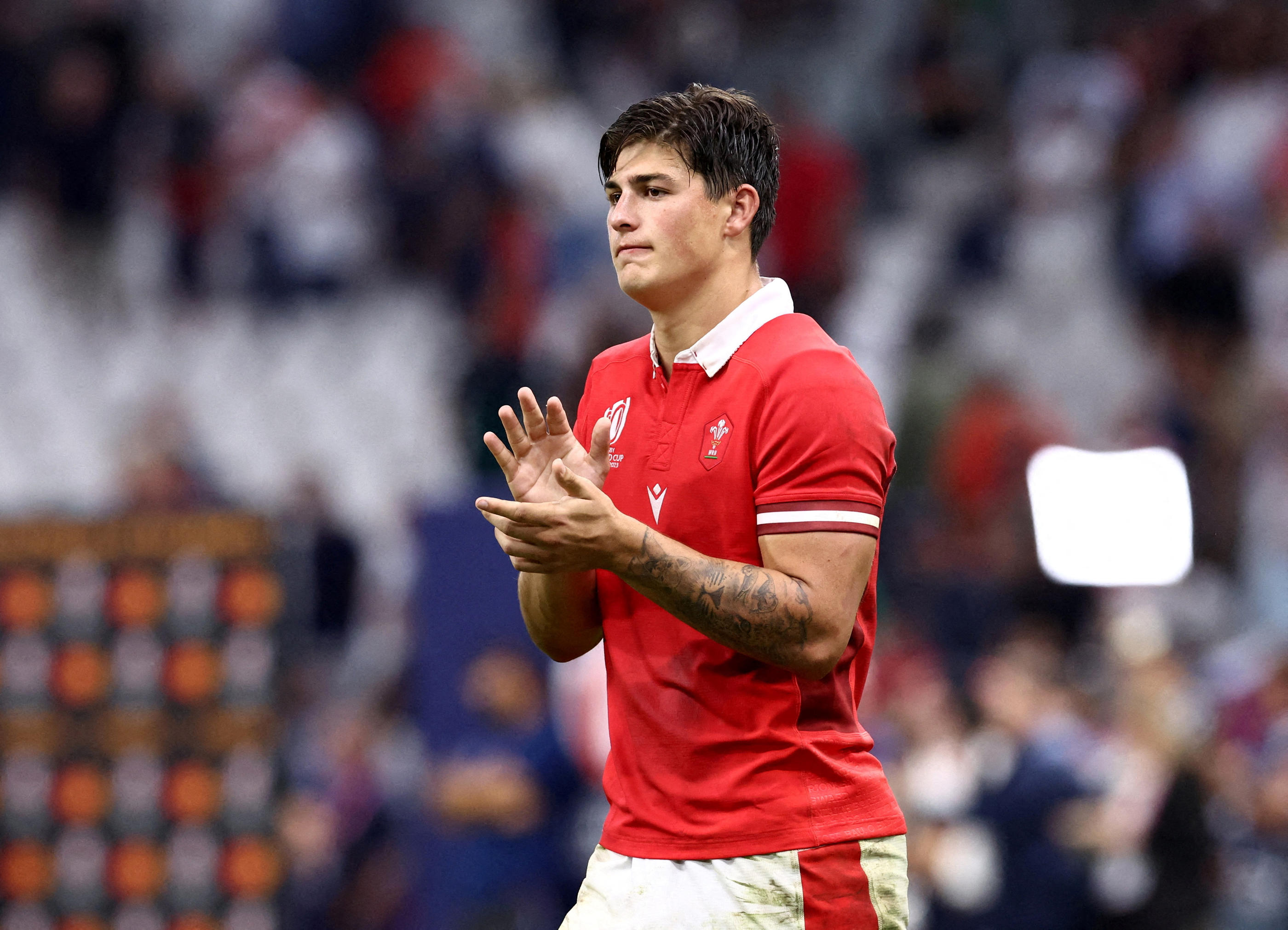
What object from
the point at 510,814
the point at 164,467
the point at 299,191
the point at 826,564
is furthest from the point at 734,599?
the point at 299,191

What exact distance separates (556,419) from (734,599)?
0.46m

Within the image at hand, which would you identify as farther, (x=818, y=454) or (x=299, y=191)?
(x=299, y=191)

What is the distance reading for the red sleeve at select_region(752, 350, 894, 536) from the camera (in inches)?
120

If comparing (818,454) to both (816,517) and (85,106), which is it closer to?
(816,517)

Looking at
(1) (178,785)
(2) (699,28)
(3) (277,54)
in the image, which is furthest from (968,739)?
(3) (277,54)

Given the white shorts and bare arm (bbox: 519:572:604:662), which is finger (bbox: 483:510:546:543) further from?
the white shorts

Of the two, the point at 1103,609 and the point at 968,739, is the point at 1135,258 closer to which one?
the point at 1103,609

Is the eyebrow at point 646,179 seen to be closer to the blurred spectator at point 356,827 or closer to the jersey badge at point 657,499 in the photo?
the jersey badge at point 657,499

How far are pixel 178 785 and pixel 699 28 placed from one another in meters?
7.56

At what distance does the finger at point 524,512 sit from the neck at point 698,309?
0.60m

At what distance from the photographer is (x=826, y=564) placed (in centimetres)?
304

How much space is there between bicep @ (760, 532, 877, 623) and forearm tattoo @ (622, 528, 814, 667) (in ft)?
0.09

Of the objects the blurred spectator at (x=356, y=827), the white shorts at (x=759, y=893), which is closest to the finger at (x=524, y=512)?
the white shorts at (x=759, y=893)

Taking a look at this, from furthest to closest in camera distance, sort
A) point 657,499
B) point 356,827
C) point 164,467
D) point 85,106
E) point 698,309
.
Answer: point 85,106 → point 164,467 → point 356,827 → point 698,309 → point 657,499
